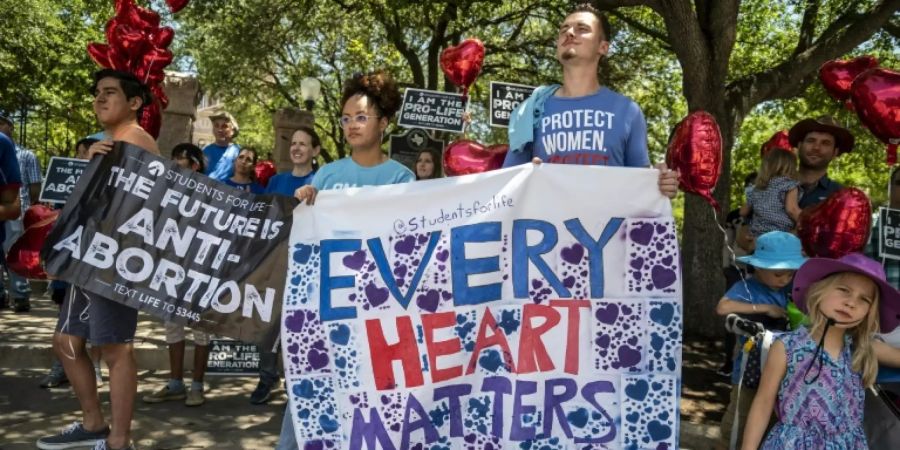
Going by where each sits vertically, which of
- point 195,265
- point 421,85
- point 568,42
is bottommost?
point 195,265

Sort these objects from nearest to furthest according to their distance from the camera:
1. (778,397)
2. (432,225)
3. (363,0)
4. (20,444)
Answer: (778,397) → (432,225) → (20,444) → (363,0)

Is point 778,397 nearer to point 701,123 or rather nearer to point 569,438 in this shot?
point 569,438

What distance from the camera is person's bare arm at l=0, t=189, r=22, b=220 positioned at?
169 inches

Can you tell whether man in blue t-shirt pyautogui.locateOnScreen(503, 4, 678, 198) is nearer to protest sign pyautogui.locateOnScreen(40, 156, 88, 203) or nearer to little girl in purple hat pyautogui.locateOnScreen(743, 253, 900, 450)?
little girl in purple hat pyautogui.locateOnScreen(743, 253, 900, 450)

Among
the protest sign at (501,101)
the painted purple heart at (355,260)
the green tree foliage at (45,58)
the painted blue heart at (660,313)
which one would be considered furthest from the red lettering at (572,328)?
the green tree foliage at (45,58)

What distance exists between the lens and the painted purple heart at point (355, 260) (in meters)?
3.17

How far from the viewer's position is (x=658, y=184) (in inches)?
119

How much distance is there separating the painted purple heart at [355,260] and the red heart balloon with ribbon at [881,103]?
9.72ft

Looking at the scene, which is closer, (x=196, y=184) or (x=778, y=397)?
(x=778, y=397)

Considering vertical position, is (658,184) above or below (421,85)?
below

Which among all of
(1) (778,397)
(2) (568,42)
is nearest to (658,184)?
(2) (568,42)

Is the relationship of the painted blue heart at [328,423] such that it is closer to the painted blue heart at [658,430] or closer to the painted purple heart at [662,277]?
the painted blue heart at [658,430]

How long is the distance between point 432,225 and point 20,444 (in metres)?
2.66

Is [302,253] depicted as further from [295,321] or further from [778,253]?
[778,253]
